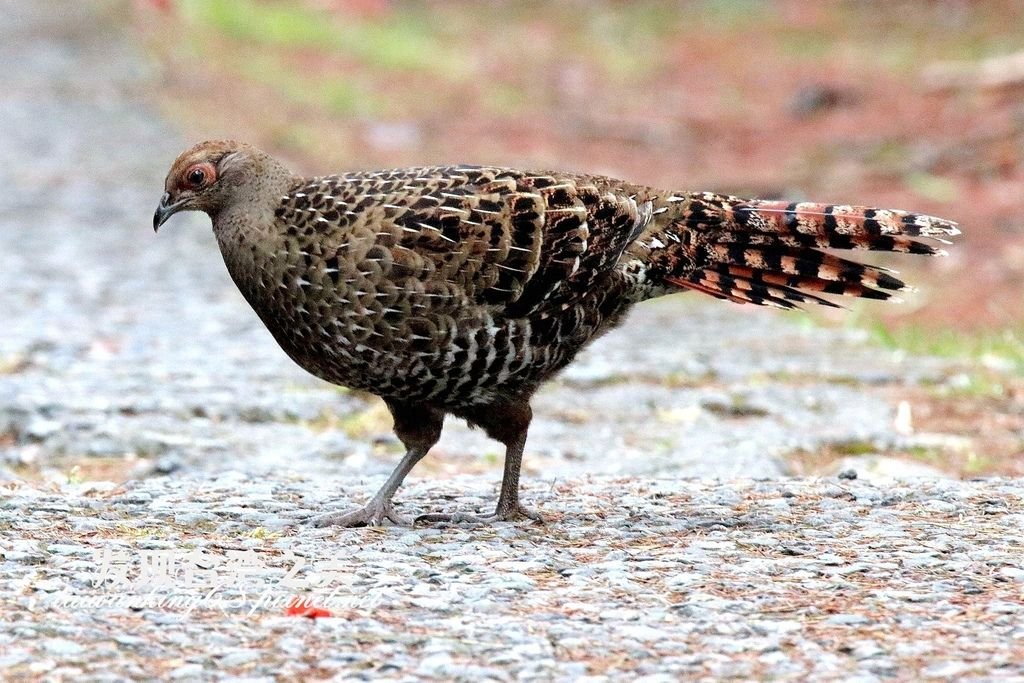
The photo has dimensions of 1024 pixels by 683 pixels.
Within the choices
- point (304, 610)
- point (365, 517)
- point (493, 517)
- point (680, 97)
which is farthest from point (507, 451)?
point (680, 97)

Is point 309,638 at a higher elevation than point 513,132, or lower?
lower

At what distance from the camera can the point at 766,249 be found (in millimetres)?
5992

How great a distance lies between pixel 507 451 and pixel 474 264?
0.67 meters

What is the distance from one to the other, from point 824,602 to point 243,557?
166cm

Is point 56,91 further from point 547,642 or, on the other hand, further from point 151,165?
point 547,642

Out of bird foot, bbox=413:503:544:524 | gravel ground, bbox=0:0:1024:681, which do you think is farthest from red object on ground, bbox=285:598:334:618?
bird foot, bbox=413:503:544:524

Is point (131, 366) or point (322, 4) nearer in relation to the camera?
point (131, 366)

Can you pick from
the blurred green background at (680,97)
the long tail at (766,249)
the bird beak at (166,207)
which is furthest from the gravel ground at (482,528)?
the blurred green background at (680,97)

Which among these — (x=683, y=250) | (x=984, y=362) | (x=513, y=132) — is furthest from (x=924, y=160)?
(x=683, y=250)

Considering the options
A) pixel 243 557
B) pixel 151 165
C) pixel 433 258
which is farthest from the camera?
pixel 151 165

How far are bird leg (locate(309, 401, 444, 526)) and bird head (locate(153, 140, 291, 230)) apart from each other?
2.84 ft

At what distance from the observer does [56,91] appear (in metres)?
18.2

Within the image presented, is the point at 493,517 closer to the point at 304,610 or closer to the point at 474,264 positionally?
the point at 474,264

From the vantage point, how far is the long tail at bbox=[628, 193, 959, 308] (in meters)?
5.89
